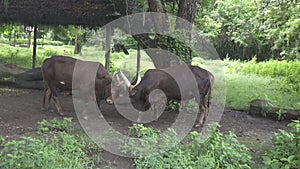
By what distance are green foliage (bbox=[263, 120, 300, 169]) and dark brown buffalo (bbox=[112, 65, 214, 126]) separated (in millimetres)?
2061

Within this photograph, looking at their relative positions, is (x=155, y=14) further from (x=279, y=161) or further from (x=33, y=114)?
(x=279, y=161)

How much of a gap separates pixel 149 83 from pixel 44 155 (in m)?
2.96

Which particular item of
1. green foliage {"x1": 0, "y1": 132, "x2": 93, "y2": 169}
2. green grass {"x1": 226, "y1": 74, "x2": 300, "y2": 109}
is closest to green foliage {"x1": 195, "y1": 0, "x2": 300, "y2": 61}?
green grass {"x1": 226, "y1": 74, "x2": 300, "y2": 109}

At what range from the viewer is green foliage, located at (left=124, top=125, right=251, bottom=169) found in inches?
165

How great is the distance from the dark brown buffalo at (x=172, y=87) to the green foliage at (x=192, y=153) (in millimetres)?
1823

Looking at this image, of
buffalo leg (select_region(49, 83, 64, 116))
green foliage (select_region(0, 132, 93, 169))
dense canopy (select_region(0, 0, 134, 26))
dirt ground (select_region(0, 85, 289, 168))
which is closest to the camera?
green foliage (select_region(0, 132, 93, 169))

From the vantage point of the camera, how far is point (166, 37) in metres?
7.75

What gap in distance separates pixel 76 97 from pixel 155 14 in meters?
2.47

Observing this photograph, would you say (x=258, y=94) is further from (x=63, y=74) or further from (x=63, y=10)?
(x=63, y=10)

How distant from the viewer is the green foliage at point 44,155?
381 cm

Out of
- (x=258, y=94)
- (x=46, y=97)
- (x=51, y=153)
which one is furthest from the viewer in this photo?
(x=258, y=94)

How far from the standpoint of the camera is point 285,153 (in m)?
4.43

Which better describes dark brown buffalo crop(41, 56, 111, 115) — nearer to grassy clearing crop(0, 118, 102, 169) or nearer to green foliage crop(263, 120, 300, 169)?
grassy clearing crop(0, 118, 102, 169)

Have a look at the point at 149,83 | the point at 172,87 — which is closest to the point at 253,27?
the point at 172,87
